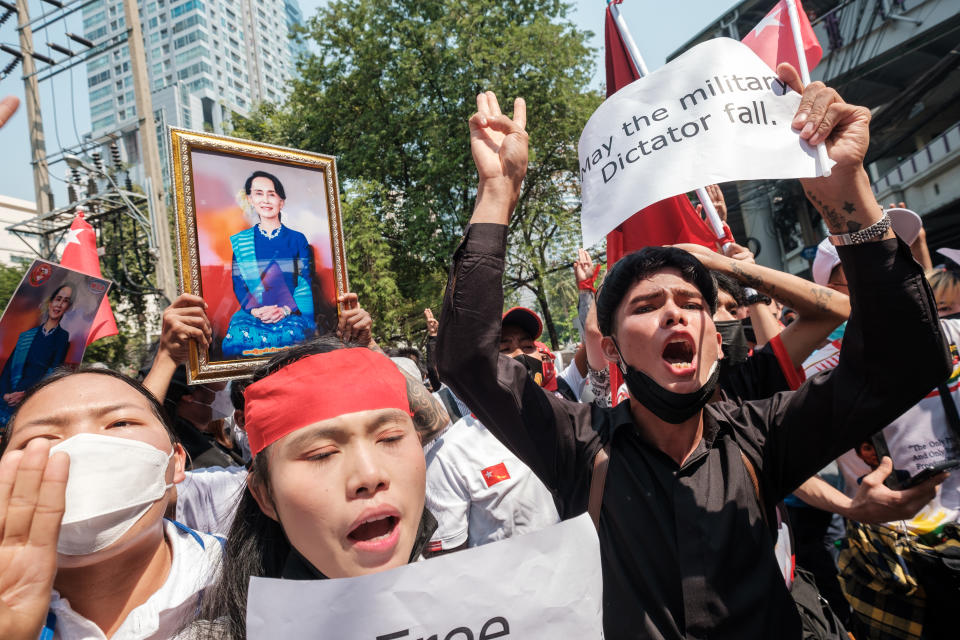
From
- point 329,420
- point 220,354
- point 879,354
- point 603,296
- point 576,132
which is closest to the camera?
point 329,420

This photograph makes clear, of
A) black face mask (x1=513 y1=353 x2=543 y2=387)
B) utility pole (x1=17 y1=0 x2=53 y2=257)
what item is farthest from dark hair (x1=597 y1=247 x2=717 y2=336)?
utility pole (x1=17 y1=0 x2=53 y2=257)

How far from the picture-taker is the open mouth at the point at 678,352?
1.84 metres

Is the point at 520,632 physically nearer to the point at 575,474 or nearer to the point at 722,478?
the point at 575,474

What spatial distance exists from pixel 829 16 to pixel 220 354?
2119cm

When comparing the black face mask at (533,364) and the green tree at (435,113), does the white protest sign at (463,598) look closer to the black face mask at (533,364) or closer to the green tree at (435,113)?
the black face mask at (533,364)

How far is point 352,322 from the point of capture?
2.53 meters

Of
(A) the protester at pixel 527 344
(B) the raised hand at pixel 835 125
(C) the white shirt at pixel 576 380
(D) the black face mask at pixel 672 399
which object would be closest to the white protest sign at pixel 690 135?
(B) the raised hand at pixel 835 125

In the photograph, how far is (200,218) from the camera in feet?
7.56

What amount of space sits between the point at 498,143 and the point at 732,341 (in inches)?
67.0

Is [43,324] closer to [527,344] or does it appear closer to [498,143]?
[498,143]

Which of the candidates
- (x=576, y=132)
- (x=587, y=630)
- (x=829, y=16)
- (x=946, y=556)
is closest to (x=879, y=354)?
(x=587, y=630)

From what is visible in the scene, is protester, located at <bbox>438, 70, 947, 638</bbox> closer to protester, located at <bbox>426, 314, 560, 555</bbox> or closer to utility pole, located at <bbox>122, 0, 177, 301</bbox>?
protester, located at <bbox>426, 314, 560, 555</bbox>

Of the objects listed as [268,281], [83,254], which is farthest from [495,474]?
[83,254]

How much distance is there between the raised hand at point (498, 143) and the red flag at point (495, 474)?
1.62m
